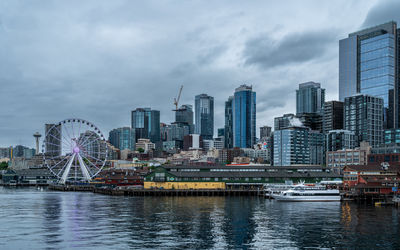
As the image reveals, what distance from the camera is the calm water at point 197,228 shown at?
60281 millimetres

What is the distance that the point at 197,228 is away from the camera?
72.1 m

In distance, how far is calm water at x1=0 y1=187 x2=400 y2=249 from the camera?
6028cm

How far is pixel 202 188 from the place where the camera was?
6176 inches

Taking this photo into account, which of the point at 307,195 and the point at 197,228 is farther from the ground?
the point at 197,228

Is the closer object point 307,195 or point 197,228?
point 197,228

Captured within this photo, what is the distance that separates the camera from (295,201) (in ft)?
420

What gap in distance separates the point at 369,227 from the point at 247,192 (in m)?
80.6

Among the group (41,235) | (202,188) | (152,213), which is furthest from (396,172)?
(41,235)

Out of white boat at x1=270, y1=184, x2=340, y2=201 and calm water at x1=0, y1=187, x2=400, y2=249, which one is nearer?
calm water at x1=0, y1=187, x2=400, y2=249

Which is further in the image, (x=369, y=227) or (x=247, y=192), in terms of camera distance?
(x=247, y=192)

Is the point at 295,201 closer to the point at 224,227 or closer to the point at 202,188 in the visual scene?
the point at 202,188

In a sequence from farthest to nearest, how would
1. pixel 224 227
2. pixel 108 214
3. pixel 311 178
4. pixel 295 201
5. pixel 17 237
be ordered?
1. pixel 311 178
2. pixel 295 201
3. pixel 108 214
4. pixel 224 227
5. pixel 17 237

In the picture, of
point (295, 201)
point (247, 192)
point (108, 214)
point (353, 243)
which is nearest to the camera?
point (353, 243)

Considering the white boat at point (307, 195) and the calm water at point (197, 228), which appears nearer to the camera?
the calm water at point (197, 228)
